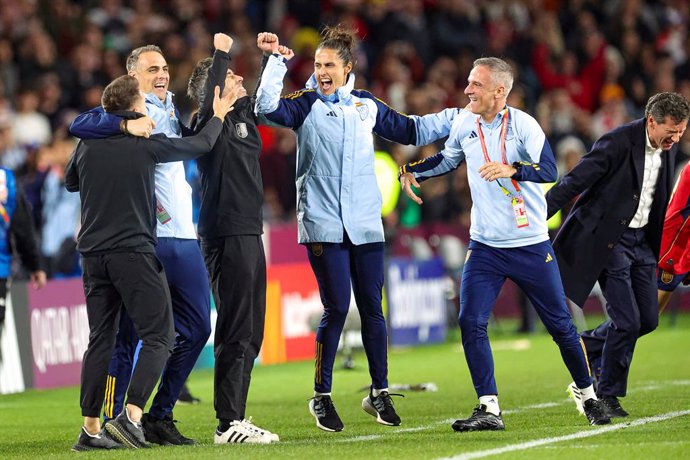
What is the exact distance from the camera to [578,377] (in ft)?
29.5

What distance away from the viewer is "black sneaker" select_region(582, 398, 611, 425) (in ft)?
29.2

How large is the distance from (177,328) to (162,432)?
66 centimetres

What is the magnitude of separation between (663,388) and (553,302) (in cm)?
299

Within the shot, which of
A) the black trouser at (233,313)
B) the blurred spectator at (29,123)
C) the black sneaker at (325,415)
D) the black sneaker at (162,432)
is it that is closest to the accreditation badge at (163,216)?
the black trouser at (233,313)

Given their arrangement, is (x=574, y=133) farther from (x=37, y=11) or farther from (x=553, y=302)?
(x=553, y=302)

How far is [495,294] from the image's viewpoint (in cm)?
894

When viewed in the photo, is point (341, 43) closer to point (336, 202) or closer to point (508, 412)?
point (336, 202)

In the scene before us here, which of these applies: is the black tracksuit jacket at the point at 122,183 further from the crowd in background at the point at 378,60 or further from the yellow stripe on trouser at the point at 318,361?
the crowd in background at the point at 378,60

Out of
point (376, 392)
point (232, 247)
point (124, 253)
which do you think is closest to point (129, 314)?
point (124, 253)

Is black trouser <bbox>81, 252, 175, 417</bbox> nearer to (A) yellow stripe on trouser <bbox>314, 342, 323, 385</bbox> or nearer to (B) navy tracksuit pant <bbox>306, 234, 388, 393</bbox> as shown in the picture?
(B) navy tracksuit pant <bbox>306, 234, 388, 393</bbox>

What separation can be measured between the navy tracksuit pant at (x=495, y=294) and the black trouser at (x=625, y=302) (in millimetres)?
766

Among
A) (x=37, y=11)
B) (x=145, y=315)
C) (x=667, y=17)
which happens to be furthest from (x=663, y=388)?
(x=667, y=17)

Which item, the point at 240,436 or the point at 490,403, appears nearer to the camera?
the point at 240,436

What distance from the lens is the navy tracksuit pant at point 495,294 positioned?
8797mm
